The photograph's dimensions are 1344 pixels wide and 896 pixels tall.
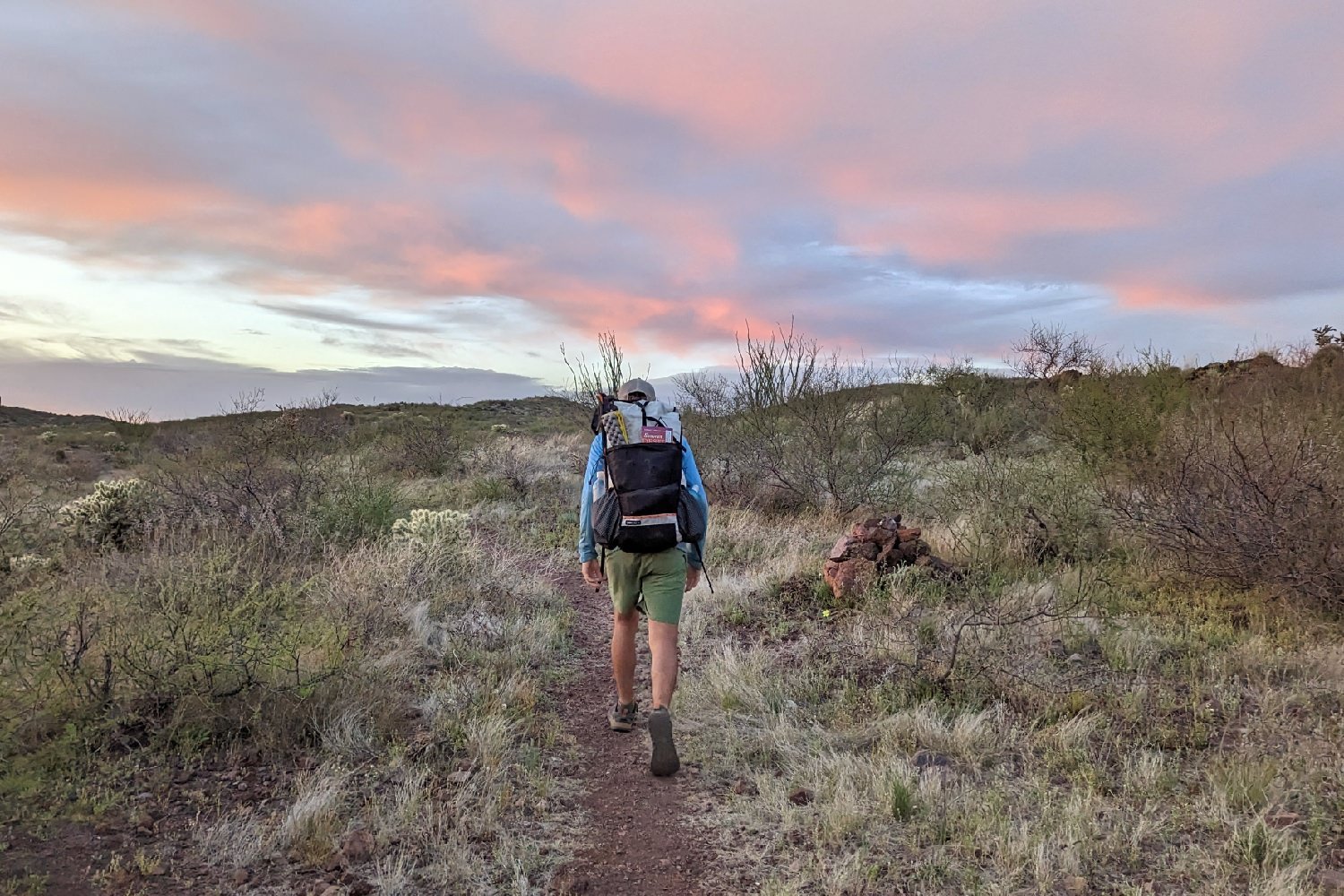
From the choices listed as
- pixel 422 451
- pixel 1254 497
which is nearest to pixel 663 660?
pixel 1254 497

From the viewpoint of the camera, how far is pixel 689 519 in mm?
3746

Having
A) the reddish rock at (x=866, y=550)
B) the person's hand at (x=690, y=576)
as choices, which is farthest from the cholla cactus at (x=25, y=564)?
the reddish rock at (x=866, y=550)

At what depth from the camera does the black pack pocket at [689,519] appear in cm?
374

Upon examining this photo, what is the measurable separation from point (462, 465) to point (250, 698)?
12285 millimetres

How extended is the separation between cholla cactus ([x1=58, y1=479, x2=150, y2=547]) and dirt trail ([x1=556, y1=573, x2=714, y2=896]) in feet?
19.9

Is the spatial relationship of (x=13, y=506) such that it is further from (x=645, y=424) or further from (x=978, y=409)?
(x=978, y=409)

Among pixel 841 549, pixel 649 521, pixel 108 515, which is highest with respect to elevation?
pixel 649 521

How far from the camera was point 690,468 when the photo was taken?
12.8 feet

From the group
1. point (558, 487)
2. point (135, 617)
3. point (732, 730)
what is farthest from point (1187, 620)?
point (558, 487)

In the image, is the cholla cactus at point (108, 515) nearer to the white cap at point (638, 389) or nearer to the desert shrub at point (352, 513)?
the desert shrub at point (352, 513)

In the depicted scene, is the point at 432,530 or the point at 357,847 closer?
the point at 357,847

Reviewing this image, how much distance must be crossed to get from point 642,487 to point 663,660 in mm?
930

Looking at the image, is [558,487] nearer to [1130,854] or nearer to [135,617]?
[135,617]

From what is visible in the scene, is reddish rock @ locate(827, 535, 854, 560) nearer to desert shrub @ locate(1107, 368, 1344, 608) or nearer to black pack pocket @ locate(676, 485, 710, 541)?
desert shrub @ locate(1107, 368, 1344, 608)
